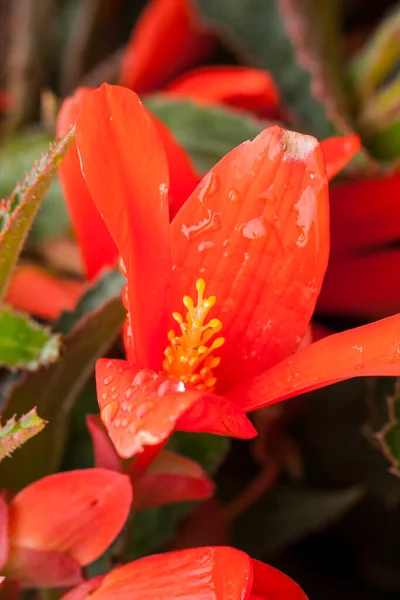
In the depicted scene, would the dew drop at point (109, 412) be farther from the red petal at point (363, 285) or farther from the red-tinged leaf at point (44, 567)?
the red petal at point (363, 285)

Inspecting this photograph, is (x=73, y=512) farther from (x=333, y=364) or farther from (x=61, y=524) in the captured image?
(x=333, y=364)

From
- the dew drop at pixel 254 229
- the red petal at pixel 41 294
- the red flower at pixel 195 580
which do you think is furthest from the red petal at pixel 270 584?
the red petal at pixel 41 294

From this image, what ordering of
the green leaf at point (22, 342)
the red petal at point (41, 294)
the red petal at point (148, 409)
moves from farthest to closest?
the red petal at point (41, 294), the green leaf at point (22, 342), the red petal at point (148, 409)

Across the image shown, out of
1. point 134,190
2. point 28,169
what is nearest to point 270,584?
point 134,190

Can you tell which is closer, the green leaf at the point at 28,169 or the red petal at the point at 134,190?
the red petal at the point at 134,190

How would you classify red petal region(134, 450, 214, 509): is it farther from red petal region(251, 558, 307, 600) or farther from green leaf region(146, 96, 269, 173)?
green leaf region(146, 96, 269, 173)

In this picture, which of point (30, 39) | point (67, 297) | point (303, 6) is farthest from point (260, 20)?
point (67, 297)
